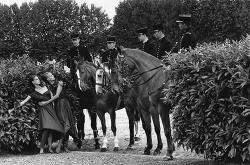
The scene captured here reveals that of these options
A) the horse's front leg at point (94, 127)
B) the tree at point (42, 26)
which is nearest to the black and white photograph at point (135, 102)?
the horse's front leg at point (94, 127)

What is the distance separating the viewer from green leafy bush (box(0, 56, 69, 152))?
11906mm

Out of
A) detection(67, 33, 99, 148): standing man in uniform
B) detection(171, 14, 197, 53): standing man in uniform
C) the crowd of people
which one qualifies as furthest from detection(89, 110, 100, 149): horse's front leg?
detection(171, 14, 197, 53): standing man in uniform

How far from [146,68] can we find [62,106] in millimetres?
2886

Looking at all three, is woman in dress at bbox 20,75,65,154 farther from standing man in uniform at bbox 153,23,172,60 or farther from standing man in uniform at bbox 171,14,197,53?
standing man in uniform at bbox 171,14,197,53

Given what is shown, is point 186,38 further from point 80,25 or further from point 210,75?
point 80,25

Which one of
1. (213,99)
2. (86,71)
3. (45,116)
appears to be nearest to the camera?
(213,99)

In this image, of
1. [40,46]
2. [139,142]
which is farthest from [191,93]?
[40,46]

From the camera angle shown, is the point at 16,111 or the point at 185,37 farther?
the point at 16,111

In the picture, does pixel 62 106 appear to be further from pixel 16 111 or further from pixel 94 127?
pixel 94 127

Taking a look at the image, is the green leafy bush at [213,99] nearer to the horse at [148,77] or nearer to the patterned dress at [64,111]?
the horse at [148,77]

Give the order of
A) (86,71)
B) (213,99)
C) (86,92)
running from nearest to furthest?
(213,99) → (86,71) → (86,92)

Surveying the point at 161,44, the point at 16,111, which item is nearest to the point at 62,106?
the point at 16,111

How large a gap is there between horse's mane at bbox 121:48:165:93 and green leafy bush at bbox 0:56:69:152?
2.85 metres

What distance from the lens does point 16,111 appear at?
475 inches
